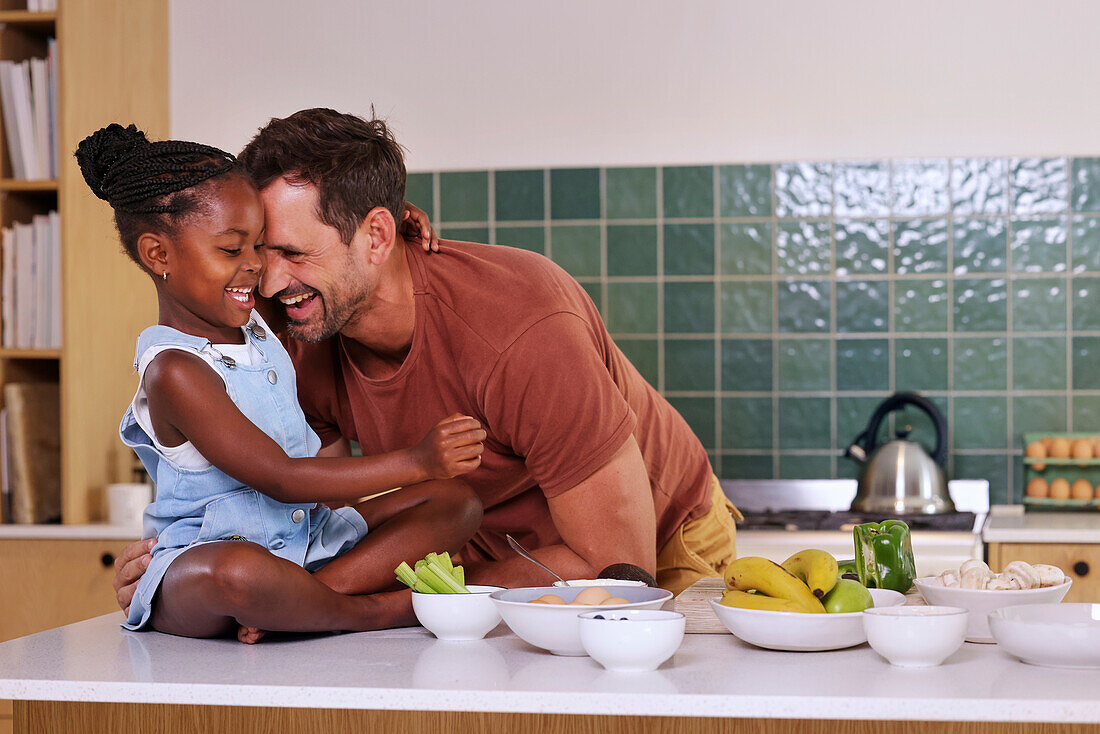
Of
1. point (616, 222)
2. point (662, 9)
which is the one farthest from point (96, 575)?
point (662, 9)

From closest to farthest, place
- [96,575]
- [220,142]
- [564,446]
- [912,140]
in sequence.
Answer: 1. [564,446]
2. [96,575]
3. [912,140]
4. [220,142]

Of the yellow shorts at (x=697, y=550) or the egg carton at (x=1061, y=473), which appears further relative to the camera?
the egg carton at (x=1061, y=473)

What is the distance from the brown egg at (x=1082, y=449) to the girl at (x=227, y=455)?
218cm

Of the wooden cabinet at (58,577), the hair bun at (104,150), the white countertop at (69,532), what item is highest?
the hair bun at (104,150)

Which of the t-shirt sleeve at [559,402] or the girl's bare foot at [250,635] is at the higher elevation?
the t-shirt sleeve at [559,402]

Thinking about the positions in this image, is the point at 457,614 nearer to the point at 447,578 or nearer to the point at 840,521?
the point at 447,578

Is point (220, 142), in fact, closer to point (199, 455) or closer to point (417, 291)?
point (417, 291)

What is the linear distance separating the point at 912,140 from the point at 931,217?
22 cm

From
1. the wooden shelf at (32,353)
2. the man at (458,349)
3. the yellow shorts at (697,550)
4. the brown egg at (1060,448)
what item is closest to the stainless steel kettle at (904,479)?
the brown egg at (1060,448)

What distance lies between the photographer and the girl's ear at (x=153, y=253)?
1.24 metres

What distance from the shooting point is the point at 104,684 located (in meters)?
1.00

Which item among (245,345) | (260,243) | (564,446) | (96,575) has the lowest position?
(96,575)

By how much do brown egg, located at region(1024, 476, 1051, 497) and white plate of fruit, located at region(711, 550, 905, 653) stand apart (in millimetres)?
2024

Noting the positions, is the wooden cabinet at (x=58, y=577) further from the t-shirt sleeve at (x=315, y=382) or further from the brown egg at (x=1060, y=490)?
the brown egg at (x=1060, y=490)
